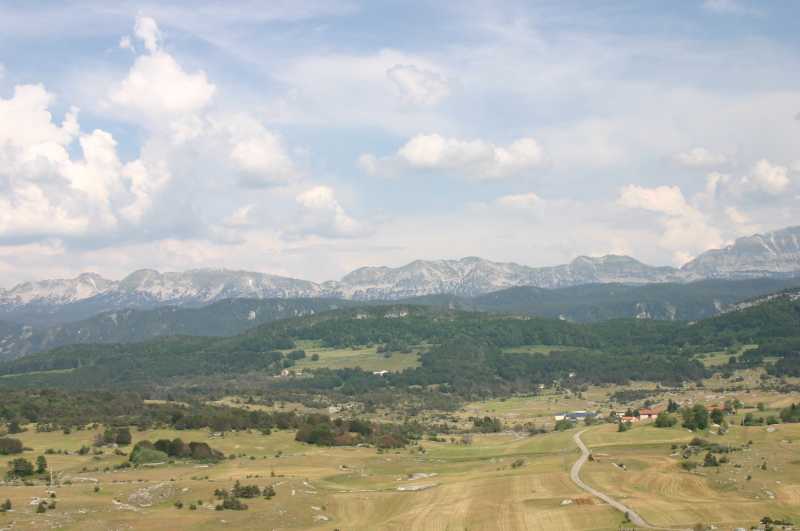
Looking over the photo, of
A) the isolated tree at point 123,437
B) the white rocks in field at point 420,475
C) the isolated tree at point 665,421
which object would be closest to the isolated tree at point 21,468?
the isolated tree at point 123,437

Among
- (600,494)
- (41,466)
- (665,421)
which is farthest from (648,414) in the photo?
(41,466)

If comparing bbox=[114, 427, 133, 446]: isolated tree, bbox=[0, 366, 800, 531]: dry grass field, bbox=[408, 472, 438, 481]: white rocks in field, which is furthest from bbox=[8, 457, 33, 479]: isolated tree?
bbox=[408, 472, 438, 481]: white rocks in field

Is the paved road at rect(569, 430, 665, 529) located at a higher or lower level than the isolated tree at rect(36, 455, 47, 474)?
lower

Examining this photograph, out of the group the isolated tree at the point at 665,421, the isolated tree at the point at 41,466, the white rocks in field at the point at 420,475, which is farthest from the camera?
the isolated tree at the point at 665,421

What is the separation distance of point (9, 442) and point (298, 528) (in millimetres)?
56787

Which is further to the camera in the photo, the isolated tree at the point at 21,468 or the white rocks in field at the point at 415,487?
the isolated tree at the point at 21,468

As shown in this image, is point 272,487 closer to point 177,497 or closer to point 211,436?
point 177,497

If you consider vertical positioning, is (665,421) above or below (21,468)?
below

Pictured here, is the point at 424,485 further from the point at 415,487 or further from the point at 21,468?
the point at 21,468

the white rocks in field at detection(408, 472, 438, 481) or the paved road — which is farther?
the white rocks in field at detection(408, 472, 438, 481)

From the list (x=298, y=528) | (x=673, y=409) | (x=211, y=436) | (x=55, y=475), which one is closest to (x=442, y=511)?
(x=298, y=528)

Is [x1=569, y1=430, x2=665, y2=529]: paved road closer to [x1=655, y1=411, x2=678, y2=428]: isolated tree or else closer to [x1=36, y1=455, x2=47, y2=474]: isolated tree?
[x1=655, y1=411, x2=678, y2=428]: isolated tree

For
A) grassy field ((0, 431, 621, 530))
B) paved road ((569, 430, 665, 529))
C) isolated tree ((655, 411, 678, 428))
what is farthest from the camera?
isolated tree ((655, 411, 678, 428))

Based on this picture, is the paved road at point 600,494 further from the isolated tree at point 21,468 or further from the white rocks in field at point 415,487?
the isolated tree at point 21,468
